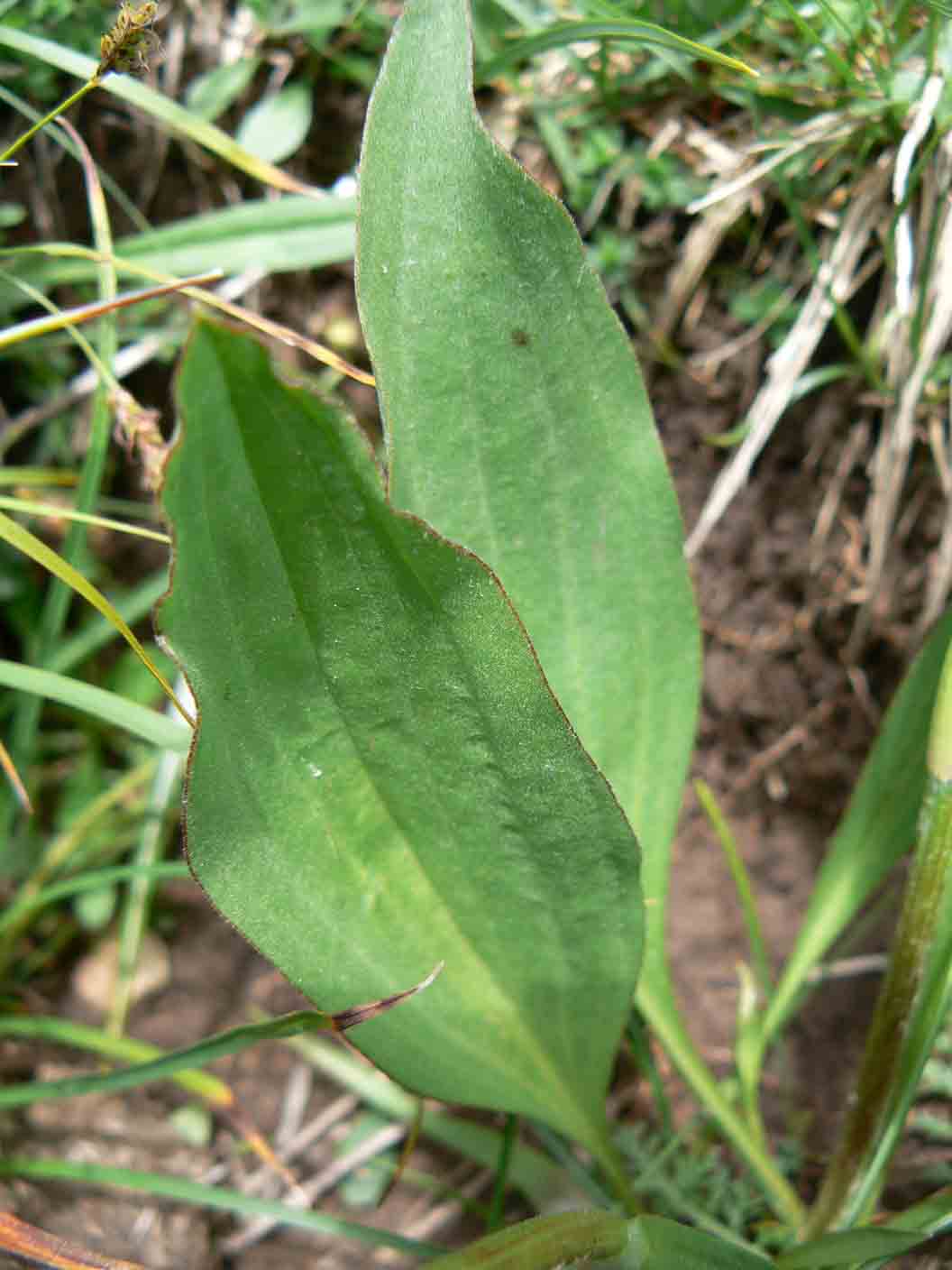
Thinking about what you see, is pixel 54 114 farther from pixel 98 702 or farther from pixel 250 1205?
pixel 250 1205

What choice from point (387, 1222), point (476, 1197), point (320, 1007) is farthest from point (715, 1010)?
point (320, 1007)

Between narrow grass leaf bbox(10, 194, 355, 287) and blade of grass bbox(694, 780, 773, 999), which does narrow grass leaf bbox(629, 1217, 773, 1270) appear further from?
narrow grass leaf bbox(10, 194, 355, 287)

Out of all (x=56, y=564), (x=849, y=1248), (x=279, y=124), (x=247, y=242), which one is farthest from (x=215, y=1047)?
(x=279, y=124)

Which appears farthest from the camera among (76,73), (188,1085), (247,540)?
(188,1085)

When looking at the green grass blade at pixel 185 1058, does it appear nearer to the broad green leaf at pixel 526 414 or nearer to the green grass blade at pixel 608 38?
the broad green leaf at pixel 526 414

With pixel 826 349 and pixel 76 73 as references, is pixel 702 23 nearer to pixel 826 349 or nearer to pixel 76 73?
pixel 826 349

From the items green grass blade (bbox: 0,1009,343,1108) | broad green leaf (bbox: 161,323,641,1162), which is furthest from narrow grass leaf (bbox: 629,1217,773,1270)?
green grass blade (bbox: 0,1009,343,1108)
